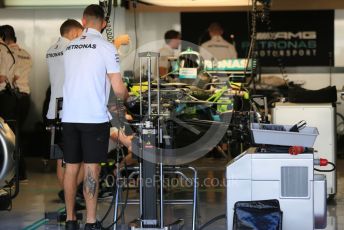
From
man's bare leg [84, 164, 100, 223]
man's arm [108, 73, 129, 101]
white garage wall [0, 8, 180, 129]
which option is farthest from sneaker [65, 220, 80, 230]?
white garage wall [0, 8, 180, 129]

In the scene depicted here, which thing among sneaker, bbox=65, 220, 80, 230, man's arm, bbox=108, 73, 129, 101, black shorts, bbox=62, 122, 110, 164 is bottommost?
sneaker, bbox=65, 220, 80, 230

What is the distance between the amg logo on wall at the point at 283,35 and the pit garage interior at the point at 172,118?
2cm

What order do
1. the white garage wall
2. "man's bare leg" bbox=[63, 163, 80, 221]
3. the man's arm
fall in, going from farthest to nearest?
the white garage wall < "man's bare leg" bbox=[63, 163, 80, 221] < the man's arm

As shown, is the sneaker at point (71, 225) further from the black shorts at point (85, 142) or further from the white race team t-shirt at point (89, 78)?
the white race team t-shirt at point (89, 78)

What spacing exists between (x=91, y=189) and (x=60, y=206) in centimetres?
171

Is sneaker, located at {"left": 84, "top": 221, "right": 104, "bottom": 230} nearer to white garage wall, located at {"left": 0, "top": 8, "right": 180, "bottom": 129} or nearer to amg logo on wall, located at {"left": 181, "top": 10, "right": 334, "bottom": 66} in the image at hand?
white garage wall, located at {"left": 0, "top": 8, "right": 180, "bottom": 129}

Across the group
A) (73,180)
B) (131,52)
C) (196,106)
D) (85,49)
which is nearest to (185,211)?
(196,106)

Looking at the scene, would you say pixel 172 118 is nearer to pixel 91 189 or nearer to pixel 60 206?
pixel 91 189

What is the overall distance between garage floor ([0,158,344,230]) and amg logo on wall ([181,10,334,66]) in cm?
290

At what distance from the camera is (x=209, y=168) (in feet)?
34.8

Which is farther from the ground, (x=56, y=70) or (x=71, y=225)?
(x=56, y=70)

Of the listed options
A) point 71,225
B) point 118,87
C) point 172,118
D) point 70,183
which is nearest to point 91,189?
point 70,183

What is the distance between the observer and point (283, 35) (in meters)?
12.6

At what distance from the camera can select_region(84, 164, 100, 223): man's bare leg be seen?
6.35 meters
